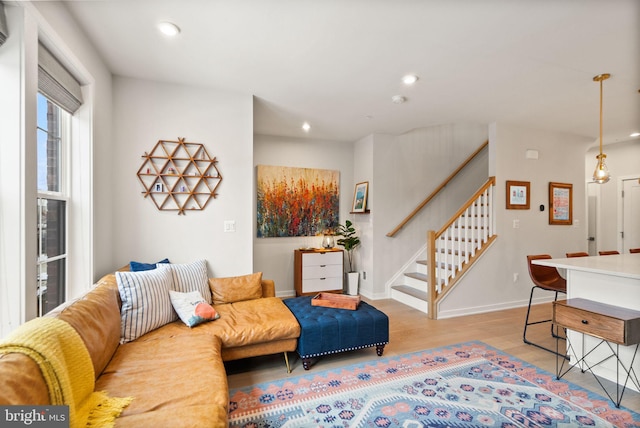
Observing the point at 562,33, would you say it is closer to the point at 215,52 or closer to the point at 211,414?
the point at 215,52

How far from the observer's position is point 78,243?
225cm

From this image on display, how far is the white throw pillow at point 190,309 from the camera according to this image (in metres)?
2.30

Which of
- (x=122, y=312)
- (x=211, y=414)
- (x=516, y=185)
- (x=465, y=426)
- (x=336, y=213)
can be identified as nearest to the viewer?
(x=211, y=414)

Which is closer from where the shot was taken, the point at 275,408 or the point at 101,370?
the point at 101,370

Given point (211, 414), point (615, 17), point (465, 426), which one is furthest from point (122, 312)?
point (615, 17)

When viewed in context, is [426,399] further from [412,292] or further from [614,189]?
[614,189]

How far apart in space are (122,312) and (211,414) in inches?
46.9

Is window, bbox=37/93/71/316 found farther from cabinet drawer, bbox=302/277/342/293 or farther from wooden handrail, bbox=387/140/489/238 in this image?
wooden handrail, bbox=387/140/489/238

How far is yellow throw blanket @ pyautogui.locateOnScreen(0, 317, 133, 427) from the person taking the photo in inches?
43.8

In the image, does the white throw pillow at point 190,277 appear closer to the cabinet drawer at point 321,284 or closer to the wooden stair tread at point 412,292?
the cabinet drawer at point 321,284

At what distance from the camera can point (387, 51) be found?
2.34 metres

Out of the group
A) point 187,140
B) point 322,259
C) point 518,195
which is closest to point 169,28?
point 187,140

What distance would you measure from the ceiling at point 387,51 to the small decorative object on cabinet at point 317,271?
6.94 ft

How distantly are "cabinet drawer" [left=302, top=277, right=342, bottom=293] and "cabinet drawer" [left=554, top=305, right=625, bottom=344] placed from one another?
2899 millimetres
